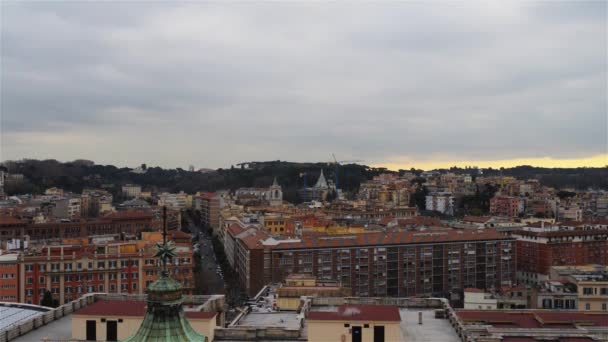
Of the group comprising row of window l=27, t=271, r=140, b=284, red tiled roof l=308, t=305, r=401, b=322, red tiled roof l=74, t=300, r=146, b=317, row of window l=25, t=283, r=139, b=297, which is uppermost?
red tiled roof l=308, t=305, r=401, b=322

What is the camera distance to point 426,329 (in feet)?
52.9

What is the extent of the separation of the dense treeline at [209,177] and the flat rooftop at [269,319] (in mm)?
101301

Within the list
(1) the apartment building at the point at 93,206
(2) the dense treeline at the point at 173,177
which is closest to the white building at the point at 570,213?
(2) the dense treeline at the point at 173,177

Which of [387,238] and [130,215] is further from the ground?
[130,215]

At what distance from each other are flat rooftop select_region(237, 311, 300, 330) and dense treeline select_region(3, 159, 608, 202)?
101301 mm

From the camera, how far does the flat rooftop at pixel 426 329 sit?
1515cm

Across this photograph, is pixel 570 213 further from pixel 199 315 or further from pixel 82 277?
pixel 199 315

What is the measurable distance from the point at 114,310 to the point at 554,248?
144 ft

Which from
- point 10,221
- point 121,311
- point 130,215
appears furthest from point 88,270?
point 130,215

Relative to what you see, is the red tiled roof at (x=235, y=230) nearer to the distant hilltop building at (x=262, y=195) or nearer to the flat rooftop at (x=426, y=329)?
the flat rooftop at (x=426, y=329)

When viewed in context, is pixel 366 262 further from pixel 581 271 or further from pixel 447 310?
pixel 447 310

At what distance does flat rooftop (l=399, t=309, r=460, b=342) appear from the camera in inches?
596

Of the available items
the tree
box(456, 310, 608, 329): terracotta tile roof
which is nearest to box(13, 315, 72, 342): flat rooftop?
box(456, 310, 608, 329): terracotta tile roof

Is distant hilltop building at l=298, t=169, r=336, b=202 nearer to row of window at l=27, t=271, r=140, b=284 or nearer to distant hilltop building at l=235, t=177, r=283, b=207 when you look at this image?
distant hilltop building at l=235, t=177, r=283, b=207
